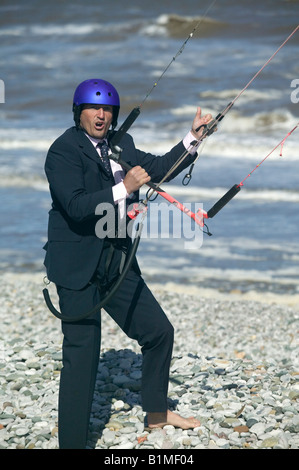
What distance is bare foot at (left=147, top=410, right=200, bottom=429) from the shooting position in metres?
4.80

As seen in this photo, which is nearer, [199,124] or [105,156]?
[105,156]

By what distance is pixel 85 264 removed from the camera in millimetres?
4406

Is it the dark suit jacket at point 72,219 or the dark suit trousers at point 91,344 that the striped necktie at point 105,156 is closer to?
the dark suit jacket at point 72,219

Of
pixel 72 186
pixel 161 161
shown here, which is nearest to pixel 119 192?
pixel 72 186

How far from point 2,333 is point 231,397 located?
3219 mm

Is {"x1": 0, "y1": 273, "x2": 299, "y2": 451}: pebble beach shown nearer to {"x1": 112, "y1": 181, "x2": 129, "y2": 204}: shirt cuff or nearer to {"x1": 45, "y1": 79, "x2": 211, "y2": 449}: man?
{"x1": 45, "y1": 79, "x2": 211, "y2": 449}: man

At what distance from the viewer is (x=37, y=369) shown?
6.02 m

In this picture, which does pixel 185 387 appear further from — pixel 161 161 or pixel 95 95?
pixel 95 95

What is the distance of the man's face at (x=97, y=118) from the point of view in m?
4.45

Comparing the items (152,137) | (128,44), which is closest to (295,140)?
(152,137)

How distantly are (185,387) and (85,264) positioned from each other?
5.07ft

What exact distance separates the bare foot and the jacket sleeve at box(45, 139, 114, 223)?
1.27 metres

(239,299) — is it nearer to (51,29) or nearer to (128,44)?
(128,44)

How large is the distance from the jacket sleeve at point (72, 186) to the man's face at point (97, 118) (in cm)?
15
